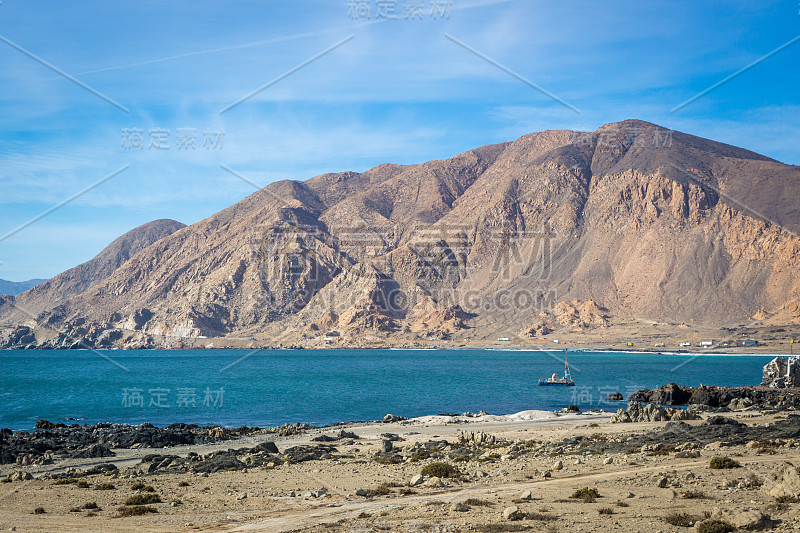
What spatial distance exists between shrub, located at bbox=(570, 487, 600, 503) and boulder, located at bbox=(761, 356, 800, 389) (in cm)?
4588

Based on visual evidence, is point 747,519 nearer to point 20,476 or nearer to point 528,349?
point 20,476

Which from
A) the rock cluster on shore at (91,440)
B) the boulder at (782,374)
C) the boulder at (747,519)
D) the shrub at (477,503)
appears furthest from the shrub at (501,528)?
the boulder at (782,374)

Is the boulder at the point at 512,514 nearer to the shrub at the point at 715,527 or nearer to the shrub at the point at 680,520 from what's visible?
the shrub at the point at 680,520

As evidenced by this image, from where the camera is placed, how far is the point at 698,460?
1862 centimetres

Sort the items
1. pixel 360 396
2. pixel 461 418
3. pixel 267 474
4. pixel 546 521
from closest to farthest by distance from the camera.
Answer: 1. pixel 546 521
2. pixel 267 474
3. pixel 461 418
4. pixel 360 396

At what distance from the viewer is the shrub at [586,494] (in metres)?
14.0

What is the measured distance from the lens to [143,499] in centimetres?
1617

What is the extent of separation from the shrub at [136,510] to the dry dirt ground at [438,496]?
0.89ft

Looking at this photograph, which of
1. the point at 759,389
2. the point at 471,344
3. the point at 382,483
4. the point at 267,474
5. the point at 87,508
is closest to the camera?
the point at 87,508

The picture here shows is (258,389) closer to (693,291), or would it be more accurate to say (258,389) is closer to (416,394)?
(416,394)

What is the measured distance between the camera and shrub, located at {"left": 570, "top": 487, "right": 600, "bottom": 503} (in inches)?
552

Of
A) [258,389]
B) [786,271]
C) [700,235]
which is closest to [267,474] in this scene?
[258,389]

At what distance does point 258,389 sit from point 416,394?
1973 centimetres

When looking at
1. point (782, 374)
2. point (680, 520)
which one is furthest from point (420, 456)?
point (782, 374)
